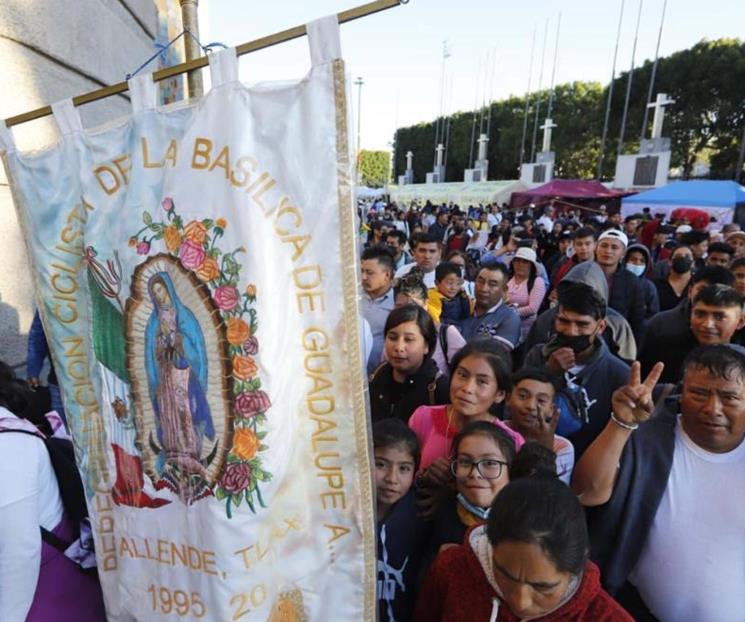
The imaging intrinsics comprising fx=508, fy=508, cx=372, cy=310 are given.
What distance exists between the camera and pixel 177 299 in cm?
121

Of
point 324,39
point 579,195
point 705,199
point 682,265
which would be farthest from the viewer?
point 579,195

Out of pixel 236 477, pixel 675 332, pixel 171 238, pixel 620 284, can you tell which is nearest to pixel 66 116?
pixel 171 238

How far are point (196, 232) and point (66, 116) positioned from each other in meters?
0.53

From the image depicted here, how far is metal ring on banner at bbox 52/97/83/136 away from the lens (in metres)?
1.32

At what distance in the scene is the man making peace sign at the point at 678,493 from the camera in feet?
5.27

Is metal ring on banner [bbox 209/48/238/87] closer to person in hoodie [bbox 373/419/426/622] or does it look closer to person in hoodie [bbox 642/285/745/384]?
person in hoodie [bbox 373/419/426/622]

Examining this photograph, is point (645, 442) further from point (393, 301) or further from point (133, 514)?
point (393, 301)

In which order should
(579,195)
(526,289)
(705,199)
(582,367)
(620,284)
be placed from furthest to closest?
(579,195), (705,199), (526,289), (620,284), (582,367)

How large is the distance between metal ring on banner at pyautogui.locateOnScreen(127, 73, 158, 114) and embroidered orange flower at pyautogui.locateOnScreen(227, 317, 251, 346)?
1.85 ft

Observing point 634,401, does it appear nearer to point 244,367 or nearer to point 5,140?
point 244,367

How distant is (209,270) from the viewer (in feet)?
3.84

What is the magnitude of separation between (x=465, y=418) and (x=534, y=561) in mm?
880

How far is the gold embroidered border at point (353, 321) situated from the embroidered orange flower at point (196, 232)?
0.33 meters

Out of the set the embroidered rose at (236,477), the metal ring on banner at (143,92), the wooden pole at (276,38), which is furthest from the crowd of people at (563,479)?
the metal ring on banner at (143,92)
